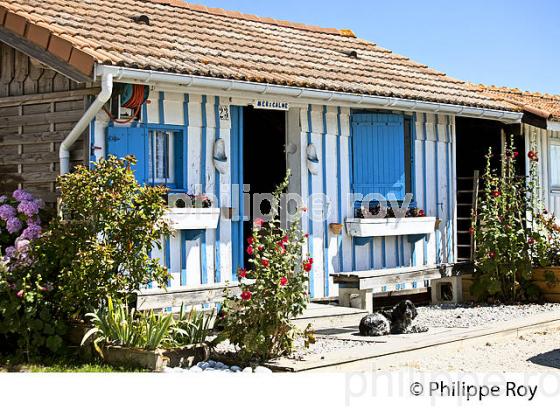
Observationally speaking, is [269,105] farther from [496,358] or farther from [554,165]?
[554,165]

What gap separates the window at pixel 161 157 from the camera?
10.5m

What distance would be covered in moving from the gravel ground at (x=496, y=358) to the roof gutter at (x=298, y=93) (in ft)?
11.4

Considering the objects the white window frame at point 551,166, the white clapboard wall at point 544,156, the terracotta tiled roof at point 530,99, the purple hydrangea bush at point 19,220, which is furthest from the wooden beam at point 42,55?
the white window frame at point 551,166

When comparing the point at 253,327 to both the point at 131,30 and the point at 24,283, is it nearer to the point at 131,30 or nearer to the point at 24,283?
the point at 24,283

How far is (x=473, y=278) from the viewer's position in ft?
45.3

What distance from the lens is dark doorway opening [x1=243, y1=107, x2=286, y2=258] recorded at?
13695mm

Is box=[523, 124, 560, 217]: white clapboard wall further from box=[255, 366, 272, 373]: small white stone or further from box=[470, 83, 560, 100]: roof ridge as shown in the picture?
box=[255, 366, 272, 373]: small white stone

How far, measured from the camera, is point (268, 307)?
8.57m

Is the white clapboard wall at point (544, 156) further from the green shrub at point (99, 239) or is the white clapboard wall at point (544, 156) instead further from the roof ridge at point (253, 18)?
the green shrub at point (99, 239)

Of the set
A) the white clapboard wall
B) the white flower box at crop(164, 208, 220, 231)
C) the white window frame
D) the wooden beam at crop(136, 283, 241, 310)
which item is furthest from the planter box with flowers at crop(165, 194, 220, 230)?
the white window frame

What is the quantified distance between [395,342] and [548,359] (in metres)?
1.51

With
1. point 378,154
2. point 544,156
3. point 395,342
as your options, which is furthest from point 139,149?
point 544,156

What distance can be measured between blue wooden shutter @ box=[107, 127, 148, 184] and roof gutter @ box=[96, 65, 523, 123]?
0.66m

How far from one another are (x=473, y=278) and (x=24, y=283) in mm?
Answer: 7303
